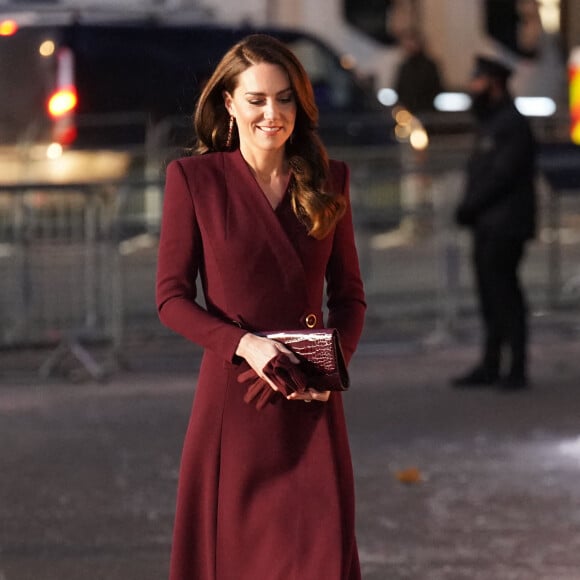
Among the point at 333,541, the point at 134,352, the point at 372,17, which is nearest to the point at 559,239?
the point at 134,352

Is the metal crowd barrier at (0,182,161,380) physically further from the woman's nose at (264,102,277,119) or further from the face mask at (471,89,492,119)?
the woman's nose at (264,102,277,119)

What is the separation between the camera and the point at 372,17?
28875 millimetres

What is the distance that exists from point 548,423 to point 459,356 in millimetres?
2435

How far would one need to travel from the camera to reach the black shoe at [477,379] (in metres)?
10.1

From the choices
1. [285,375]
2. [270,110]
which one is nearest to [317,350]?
[285,375]

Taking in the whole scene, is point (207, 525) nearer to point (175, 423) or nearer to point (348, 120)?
point (175, 423)

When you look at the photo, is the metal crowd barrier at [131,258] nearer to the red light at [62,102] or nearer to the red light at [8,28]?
the red light at [62,102]

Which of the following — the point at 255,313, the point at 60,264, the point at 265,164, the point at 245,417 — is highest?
the point at 265,164

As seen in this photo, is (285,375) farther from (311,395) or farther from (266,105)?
(266,105)

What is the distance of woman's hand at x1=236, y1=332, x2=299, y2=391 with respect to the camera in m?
3.93

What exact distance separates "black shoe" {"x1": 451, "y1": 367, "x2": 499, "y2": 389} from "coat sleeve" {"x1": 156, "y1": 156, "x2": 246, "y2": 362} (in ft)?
19.9

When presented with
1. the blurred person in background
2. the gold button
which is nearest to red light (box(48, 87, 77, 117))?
the blurred person in background

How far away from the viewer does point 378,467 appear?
7.83 m

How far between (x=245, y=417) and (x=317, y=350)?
27 cm
